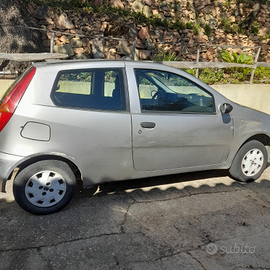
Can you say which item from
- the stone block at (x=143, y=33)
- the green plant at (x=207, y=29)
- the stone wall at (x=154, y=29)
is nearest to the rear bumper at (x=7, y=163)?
the stone wall at (x=154, y=29)

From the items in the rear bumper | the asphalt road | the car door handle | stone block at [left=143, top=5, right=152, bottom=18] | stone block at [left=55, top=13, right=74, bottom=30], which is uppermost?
stone block at [left=143, top=5, right=152, bottom=18]

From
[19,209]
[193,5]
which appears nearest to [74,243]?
[19,209]

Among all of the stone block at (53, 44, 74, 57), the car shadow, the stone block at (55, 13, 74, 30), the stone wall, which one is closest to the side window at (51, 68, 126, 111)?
the car shadow

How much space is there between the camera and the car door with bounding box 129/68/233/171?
342cm

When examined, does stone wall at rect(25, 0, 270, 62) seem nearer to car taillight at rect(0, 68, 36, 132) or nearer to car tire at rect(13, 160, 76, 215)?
car taillight at rect(0, 68, 36, 132)

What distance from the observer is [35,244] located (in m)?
2.74

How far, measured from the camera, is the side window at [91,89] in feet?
10.5

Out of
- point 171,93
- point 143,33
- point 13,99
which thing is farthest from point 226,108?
point 143,33

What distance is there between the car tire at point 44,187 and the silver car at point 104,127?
0.01 meters

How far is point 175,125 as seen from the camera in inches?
138

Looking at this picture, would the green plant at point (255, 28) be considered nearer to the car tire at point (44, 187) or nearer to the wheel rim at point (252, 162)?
the wheel rim at point (252, 162)

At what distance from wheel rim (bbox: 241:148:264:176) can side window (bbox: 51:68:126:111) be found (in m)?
2.04

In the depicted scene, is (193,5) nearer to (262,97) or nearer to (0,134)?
(262,97)

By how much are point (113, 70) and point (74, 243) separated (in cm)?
196
